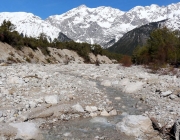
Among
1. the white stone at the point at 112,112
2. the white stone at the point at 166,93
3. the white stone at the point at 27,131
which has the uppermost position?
the white stone at the point at 166,93

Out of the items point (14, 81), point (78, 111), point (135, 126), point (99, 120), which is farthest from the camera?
point (14, 81)

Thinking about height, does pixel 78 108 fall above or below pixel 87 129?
above

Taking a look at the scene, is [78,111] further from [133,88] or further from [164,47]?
[164,47]

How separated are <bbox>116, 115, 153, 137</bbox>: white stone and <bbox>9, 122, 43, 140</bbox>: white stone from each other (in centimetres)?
326

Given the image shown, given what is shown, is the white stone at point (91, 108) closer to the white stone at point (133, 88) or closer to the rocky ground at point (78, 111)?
the rocky ground at point (78, 111)

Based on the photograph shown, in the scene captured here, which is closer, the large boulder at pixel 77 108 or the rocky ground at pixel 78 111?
the rocky ground at pixel 78 111

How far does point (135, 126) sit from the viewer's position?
29.8 feet

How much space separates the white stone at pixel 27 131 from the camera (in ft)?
26.7

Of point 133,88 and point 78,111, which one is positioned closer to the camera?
point 78,111

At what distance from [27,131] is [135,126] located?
164 inches

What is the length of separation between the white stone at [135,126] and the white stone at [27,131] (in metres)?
3.26

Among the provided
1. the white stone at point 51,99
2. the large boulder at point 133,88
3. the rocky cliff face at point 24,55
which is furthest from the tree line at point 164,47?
the white stone at point 51,99

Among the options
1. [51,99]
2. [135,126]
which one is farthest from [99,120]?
[51,99]

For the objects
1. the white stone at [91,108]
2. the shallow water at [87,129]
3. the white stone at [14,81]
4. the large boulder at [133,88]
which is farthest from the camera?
the large boulder at [133,88]
